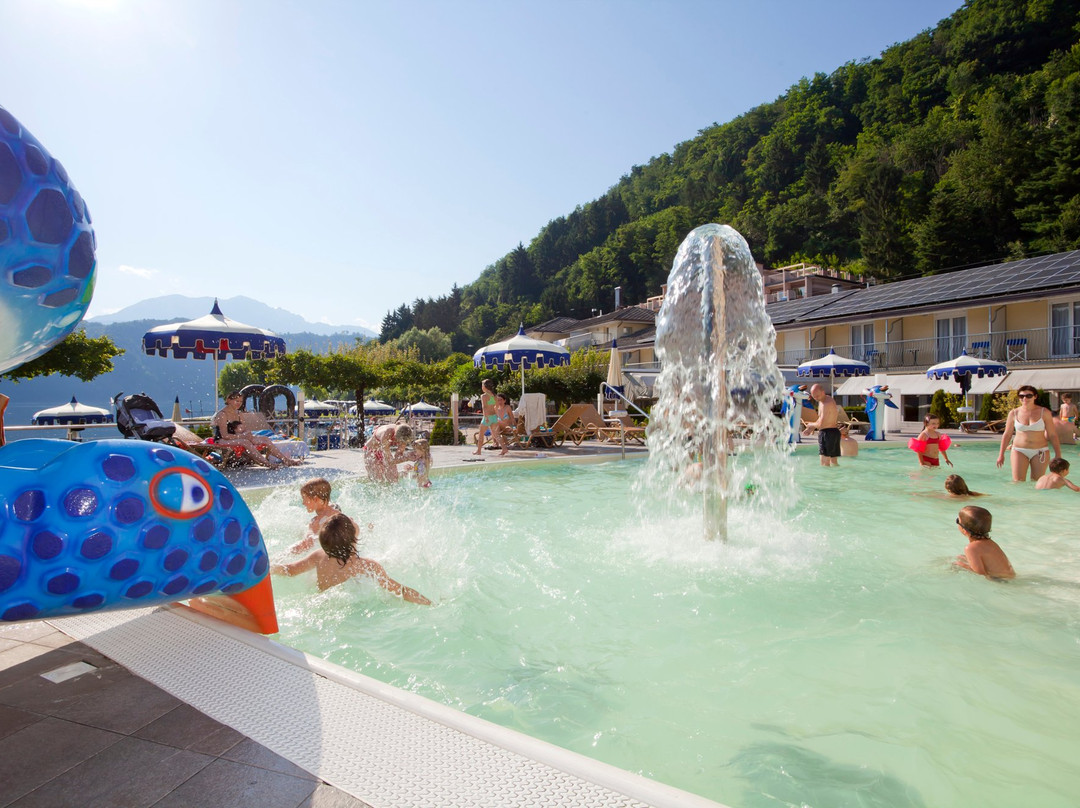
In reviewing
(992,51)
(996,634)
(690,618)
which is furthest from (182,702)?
(992,51)

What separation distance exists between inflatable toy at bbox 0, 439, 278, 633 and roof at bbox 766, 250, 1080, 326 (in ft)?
92.1

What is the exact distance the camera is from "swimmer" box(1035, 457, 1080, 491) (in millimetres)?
8195

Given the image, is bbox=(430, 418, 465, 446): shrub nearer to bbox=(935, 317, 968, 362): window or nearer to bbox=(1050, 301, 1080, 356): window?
bbox=(935, 317, 968, 362): window

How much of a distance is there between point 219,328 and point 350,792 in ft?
37.9

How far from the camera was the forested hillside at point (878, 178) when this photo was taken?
1519 inches

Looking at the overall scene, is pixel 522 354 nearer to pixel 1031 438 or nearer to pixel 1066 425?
pixel 1031 438

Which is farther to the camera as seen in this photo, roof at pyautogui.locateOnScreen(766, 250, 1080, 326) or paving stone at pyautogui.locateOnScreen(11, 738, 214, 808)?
roof at pyautogui.locateOnScreen(766, 250, 1080, 326)

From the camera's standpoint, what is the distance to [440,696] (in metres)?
3.16

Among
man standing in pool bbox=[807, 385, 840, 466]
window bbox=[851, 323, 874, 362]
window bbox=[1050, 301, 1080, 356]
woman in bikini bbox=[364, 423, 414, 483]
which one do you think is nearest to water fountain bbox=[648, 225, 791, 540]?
woman in bikini bbox=[364, 423, 414, 483]

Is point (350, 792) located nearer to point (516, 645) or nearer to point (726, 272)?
point (516, 645)

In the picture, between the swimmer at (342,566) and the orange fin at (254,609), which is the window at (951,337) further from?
the orange fin at (254,609)

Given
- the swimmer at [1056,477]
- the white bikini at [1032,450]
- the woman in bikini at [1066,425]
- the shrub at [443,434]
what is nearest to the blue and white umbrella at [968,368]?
the woman in bikini at [1066,425]

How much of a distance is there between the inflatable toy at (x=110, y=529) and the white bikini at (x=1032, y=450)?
10899 mm

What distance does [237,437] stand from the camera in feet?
37.4
